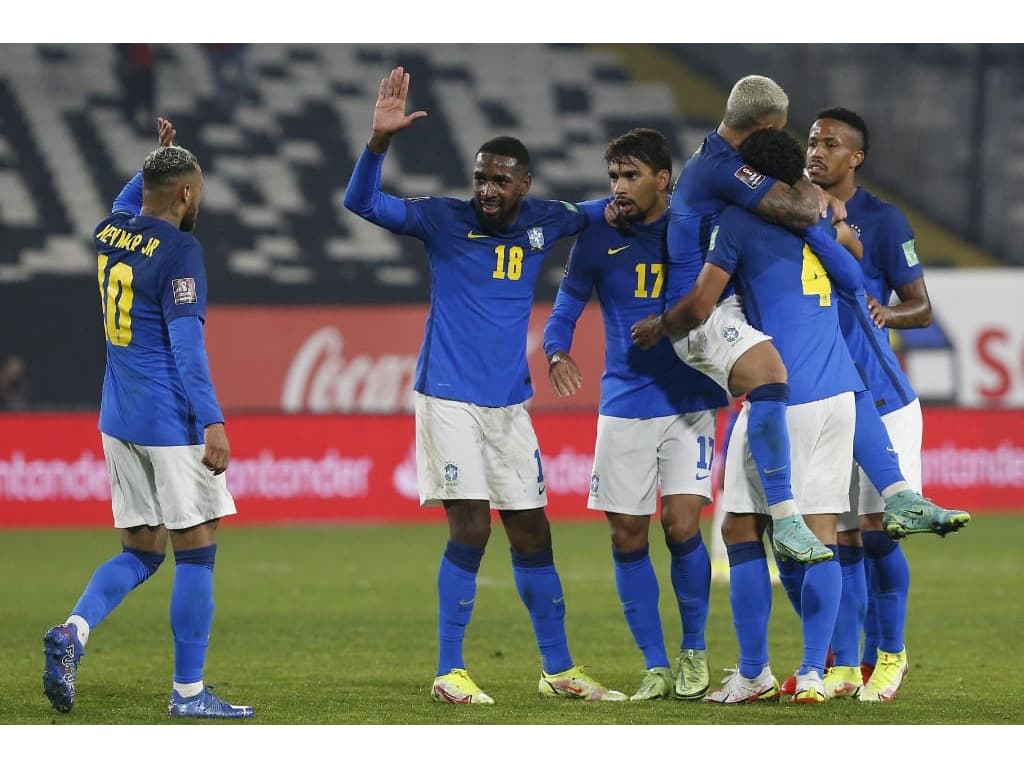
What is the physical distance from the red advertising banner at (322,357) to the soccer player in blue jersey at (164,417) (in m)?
11.6

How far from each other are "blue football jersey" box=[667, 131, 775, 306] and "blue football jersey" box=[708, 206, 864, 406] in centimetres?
9

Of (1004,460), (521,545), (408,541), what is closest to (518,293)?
(521,545)

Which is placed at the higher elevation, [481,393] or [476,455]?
[481,393]

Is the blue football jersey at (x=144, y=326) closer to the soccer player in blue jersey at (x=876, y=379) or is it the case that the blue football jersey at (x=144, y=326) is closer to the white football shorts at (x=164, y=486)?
the white football shorts at (x=164, y=486)

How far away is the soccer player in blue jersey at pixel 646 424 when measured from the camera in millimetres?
5969

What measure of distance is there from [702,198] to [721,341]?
0.56 meters

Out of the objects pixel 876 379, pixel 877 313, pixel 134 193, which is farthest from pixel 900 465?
pixel 134 193

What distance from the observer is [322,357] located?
680 inches

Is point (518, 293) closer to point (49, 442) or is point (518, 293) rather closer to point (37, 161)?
point (49, 442)

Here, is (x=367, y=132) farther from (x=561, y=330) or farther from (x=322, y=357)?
(x=561, y=330)

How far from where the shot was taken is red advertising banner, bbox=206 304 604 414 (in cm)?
1723

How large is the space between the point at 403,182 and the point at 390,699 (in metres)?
15.0

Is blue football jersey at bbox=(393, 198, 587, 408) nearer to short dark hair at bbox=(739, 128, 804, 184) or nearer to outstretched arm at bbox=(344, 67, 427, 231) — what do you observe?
outstretched arm at bbox=(344, 67, 427, 231)

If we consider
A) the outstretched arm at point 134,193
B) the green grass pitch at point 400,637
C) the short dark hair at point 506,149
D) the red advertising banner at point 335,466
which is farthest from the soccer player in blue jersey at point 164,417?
the red advertising banner at point 335,466
